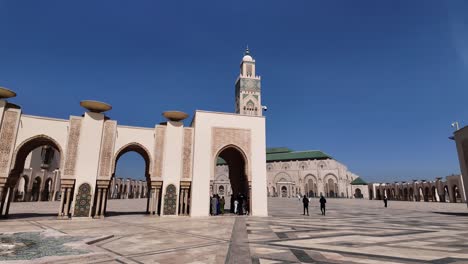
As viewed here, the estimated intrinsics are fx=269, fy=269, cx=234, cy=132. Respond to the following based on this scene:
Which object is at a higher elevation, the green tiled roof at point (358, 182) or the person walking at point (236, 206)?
the green tiled roof at point (358, 182)

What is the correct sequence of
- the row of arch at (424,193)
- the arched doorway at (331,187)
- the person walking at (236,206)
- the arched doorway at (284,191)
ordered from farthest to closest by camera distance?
the arched doorway at (284,191), the arched doorway at (331,187), the row of arch at (424,193), the person walking at (236,206)

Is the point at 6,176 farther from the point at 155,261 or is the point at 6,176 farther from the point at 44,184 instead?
the point at 44,184

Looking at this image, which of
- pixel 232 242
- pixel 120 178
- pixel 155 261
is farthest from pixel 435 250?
pixel 120 178

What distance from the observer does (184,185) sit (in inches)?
599

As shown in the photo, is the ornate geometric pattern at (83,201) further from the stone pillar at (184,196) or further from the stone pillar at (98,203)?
the stone pillar at (184,196)

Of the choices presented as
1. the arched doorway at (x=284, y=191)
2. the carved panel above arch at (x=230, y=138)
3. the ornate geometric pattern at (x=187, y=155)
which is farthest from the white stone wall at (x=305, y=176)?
the ornate geometric pattern at (x=187, y=155)

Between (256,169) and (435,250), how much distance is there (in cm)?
1105

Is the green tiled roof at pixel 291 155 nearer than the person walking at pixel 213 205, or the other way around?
the person walking at pixel 213 205

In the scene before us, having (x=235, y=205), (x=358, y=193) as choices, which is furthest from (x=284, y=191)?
→ (x=235, y=205)

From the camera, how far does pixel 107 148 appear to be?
14430mm

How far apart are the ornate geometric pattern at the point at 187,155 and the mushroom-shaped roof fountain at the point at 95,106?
14.6 ft

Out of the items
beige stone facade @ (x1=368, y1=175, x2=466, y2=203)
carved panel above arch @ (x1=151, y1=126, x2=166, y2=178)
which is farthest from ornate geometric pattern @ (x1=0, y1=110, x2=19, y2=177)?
beige stone facade @ (x1=368, y1=175, x2=466, y2=203)

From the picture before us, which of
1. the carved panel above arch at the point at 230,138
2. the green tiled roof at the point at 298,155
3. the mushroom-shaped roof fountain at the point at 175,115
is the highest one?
the green tiled roof at the point at 298,155

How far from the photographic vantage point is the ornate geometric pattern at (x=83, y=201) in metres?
13.3
